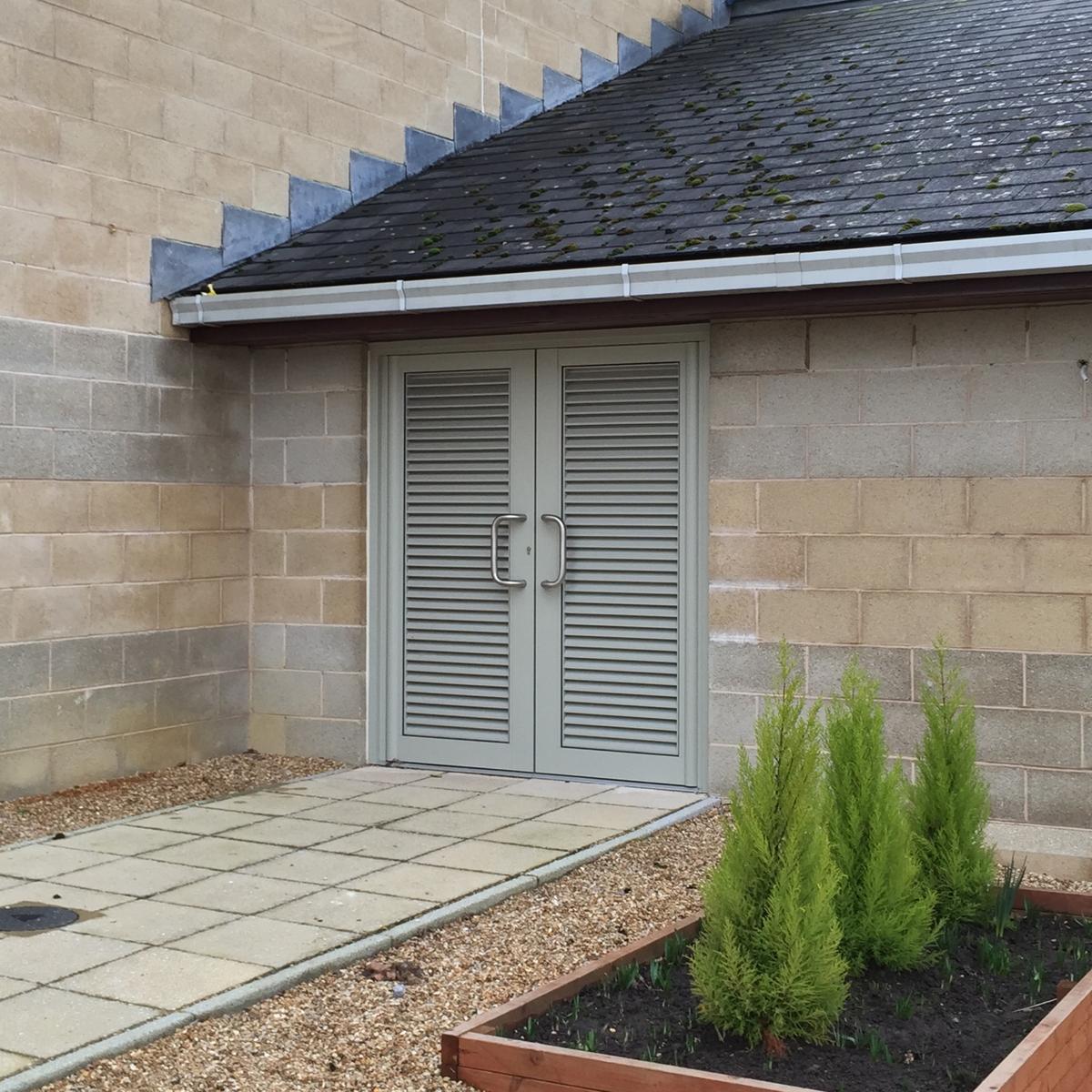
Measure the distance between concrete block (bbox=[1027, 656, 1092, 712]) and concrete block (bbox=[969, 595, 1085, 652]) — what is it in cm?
5

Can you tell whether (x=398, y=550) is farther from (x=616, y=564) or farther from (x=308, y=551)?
(x=616, y=564)

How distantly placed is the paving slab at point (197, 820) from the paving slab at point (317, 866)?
2.16 ft

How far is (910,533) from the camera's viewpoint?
23.1 feet

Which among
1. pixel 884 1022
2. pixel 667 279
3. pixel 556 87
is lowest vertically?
pixel 884 1022

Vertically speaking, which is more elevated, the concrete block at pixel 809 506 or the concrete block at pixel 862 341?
the concrete block at pixel 862 341

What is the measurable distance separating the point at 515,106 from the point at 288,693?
4.57 meters

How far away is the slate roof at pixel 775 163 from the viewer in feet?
23.0

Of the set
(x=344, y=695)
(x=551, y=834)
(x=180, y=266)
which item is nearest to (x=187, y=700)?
(x=344, y=695)

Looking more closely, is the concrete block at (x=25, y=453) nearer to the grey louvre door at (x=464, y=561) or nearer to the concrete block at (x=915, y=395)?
the grey louvre door at (x=464, y=561)

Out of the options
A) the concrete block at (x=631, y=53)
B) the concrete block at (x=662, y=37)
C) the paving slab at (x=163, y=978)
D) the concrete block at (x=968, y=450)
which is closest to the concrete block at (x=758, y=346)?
the concrete block at (x=968, y=450)

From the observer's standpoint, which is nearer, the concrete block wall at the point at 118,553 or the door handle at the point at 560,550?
the concrete block wall at the point at 118,553

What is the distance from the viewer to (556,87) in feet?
36.0

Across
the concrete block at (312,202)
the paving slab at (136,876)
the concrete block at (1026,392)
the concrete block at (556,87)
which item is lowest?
the paving slab at (136,876)

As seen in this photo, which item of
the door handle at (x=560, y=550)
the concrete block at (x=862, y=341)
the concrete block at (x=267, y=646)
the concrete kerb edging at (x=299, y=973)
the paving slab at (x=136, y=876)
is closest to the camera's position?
the concrete kerb edging at (x=299, y=973)
